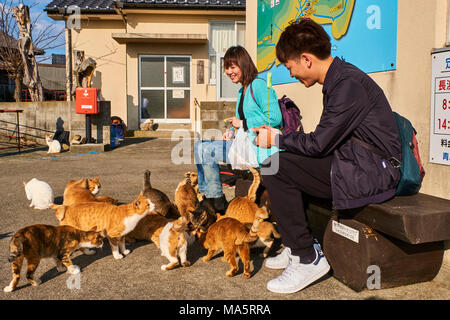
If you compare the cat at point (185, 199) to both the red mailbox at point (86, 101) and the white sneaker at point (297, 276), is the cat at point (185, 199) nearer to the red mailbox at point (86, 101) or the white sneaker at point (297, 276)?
the white sneaker at point (297, 276)

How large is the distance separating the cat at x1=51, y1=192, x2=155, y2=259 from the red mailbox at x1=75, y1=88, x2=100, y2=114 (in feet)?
22.8

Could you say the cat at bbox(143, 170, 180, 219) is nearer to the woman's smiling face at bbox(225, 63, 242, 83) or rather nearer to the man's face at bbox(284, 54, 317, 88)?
the woman's smiling face at bbox(225, 63, 242, 83)

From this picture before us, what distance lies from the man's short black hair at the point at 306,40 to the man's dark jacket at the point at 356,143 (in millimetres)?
193

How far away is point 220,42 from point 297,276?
12.4m

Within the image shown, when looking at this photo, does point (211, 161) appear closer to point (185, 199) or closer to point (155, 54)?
point (185, 199)

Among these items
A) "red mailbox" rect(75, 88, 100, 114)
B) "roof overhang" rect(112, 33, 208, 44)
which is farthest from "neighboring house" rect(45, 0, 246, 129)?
"red mailbox" rect(75, 88, 100, 114)

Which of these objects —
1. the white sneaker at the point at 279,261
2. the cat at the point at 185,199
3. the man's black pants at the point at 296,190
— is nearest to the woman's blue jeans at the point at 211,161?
the cat at the point at 185,199

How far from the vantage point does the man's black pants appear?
236 centimetres

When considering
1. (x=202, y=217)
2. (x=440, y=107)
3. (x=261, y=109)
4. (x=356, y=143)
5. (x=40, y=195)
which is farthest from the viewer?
(x=40, y=195)

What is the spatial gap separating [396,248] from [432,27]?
1.45 metres

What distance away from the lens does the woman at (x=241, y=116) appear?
3.32m

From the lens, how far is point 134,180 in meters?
6.22

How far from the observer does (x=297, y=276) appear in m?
2.48

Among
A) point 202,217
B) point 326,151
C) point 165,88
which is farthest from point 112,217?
point 165,88
